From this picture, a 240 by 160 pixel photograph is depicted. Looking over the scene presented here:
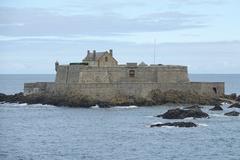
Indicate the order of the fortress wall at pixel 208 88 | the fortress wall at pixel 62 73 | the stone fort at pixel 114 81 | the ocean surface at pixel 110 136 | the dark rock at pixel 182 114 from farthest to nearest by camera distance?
the fortress wall at pixel 62 73 → the fortress wall at pixel 208 88 → the stone fort at pixel 114 81 → the dark rock at pixel 182 114 → the ocean surface at pixel 110 136

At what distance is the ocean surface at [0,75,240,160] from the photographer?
98.4 feet

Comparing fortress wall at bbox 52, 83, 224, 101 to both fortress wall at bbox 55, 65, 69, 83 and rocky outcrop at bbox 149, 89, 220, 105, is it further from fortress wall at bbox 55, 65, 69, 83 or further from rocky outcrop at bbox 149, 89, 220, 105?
fortress wall at bbox 55, 65, 69, 83

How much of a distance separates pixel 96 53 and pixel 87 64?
2480 millimetres

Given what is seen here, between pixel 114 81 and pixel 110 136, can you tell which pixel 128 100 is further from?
pixel 110 136

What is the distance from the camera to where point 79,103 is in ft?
174

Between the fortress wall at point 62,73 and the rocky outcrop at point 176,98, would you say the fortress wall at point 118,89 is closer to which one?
the rocky outcrop at point 176,98

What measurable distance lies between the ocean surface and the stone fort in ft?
11.8

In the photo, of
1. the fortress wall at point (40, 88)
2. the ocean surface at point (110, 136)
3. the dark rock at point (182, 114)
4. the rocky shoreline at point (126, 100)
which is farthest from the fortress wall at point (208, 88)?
the dark rock at point (182, 114)

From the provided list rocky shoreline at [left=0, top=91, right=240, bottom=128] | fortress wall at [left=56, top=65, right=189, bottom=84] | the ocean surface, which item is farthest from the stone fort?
the ocean surface

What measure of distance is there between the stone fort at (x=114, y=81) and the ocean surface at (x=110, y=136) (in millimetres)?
3585

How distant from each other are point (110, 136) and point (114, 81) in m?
20.8

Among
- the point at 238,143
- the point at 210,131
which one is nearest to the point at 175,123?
the point at 210,131

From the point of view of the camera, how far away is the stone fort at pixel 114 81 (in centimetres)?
5378

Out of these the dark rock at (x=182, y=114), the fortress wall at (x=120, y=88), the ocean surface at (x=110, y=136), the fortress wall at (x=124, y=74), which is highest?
the fortress wall at (x=124, y=74)
